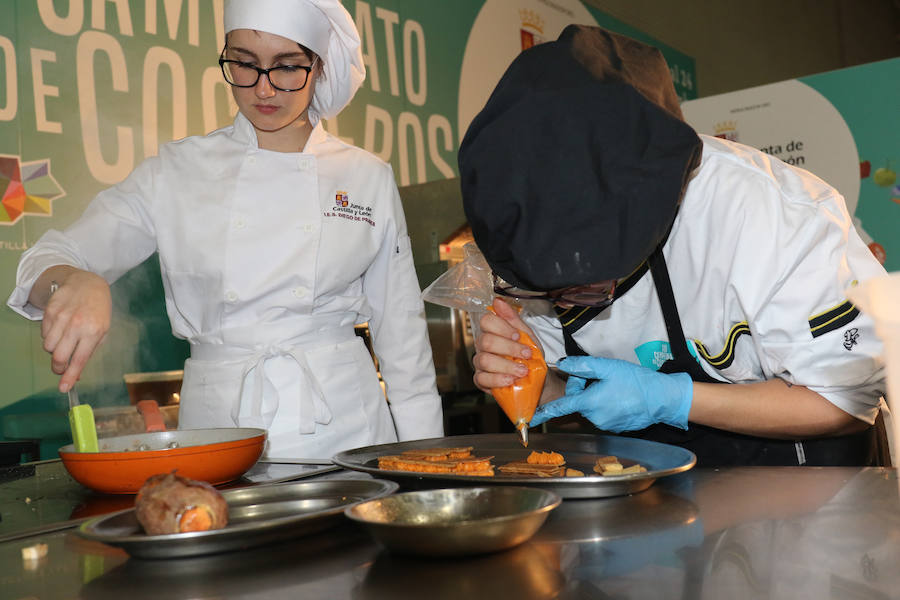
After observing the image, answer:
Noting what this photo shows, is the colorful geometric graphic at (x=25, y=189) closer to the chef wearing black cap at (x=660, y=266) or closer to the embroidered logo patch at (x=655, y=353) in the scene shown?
the chef wearing black cap at (x=660, y=266)

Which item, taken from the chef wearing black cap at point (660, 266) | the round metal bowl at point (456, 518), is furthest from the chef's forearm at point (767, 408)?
the round metal bowl at point (456, 518)

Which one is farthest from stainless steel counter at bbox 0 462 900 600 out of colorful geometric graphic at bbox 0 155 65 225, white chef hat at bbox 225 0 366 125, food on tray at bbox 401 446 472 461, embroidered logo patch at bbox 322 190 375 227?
colorful geometric graphic at bbox 0 155 65 225

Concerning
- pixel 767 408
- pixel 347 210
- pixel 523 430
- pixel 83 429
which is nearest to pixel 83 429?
pixel 83 429

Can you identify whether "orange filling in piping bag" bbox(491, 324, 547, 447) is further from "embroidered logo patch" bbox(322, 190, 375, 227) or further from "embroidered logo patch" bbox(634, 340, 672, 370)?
"embroidered logo patch" bbox(322, 190, 375, 227)

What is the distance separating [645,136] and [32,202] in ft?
8.87

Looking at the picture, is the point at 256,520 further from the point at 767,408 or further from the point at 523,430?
the point at 767,408

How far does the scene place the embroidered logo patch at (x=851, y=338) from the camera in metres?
1.40

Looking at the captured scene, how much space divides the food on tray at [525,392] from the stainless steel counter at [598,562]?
309 millimetres

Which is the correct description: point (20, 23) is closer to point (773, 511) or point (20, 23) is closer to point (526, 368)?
point (526, 368)

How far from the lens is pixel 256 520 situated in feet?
3.33

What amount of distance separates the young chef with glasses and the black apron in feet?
2.58

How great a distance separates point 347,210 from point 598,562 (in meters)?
1.47

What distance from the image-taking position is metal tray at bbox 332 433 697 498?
3.57ft

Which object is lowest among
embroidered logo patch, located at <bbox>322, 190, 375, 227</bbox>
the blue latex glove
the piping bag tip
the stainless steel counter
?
the stainless steel counter
